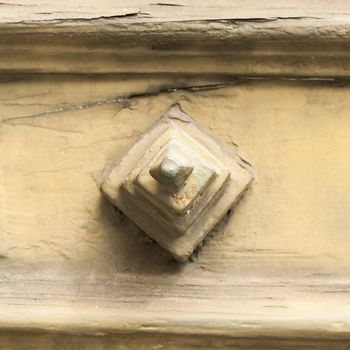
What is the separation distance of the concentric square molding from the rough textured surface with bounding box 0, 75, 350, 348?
0.7 inches

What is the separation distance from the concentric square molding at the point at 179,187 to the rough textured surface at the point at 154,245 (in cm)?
2

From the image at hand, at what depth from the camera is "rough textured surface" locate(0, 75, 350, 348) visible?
75cm

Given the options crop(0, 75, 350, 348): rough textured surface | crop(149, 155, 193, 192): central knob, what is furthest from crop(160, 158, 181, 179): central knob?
crop(0, 75, 350, 348): rough textured surface

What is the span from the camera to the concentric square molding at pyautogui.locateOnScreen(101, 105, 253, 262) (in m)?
0.71

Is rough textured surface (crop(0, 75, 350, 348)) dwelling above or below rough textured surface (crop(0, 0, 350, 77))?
below

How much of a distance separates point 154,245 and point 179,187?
11 centimetres

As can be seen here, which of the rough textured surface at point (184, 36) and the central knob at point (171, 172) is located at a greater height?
the rough textured surface at point (184, 36)

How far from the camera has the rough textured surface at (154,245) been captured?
75 cm

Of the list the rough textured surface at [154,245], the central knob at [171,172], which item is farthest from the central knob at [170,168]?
the rough textured surface at [154,245]

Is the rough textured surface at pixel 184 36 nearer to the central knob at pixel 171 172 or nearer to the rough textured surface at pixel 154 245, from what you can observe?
the rough textured surface at pixel 154 245

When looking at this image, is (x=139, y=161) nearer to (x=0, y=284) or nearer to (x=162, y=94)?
(x=162, y=94)

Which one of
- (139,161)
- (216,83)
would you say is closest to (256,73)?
(216,83)

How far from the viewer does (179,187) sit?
0.69m

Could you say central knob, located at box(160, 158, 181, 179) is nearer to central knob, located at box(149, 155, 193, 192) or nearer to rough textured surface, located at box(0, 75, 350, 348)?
central knob, located at box(149, 155, 193, 192)
